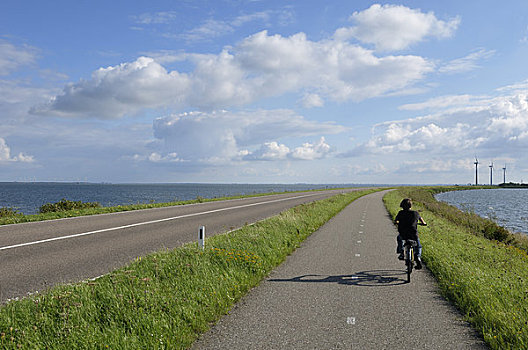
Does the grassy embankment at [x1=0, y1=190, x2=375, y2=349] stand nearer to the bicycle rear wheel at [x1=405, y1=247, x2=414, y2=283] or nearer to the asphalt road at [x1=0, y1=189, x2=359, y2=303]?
the asphalt road at [x1=0, y1=189, x2=359, y2=303]

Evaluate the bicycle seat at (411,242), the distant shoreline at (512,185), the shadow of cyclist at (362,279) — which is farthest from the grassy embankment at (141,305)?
the distant shoreline at (512,185)

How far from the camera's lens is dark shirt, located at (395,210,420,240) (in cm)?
815

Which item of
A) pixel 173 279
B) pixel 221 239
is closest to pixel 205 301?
pixel 173 279

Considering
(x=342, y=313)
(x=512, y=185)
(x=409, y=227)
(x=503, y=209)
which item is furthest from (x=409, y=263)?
(x=512, y=185)

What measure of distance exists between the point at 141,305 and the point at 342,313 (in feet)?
9.92

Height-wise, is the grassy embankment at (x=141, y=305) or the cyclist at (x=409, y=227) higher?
the cyclist at (x=409, y=227)

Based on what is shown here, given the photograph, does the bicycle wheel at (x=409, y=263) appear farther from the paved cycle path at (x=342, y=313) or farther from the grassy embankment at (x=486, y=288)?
the grassy embankment at (x=486, y=288)

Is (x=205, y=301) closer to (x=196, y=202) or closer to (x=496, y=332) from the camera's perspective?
(x=496, y=332)

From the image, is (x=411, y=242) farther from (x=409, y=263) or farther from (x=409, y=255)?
(x=409, y=263)

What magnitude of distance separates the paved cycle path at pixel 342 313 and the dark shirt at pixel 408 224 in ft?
2.97

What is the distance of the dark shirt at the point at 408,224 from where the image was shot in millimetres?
8155

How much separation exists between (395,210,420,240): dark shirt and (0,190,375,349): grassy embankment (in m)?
3.30

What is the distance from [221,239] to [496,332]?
710 centimetres

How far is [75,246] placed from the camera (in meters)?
10.1
